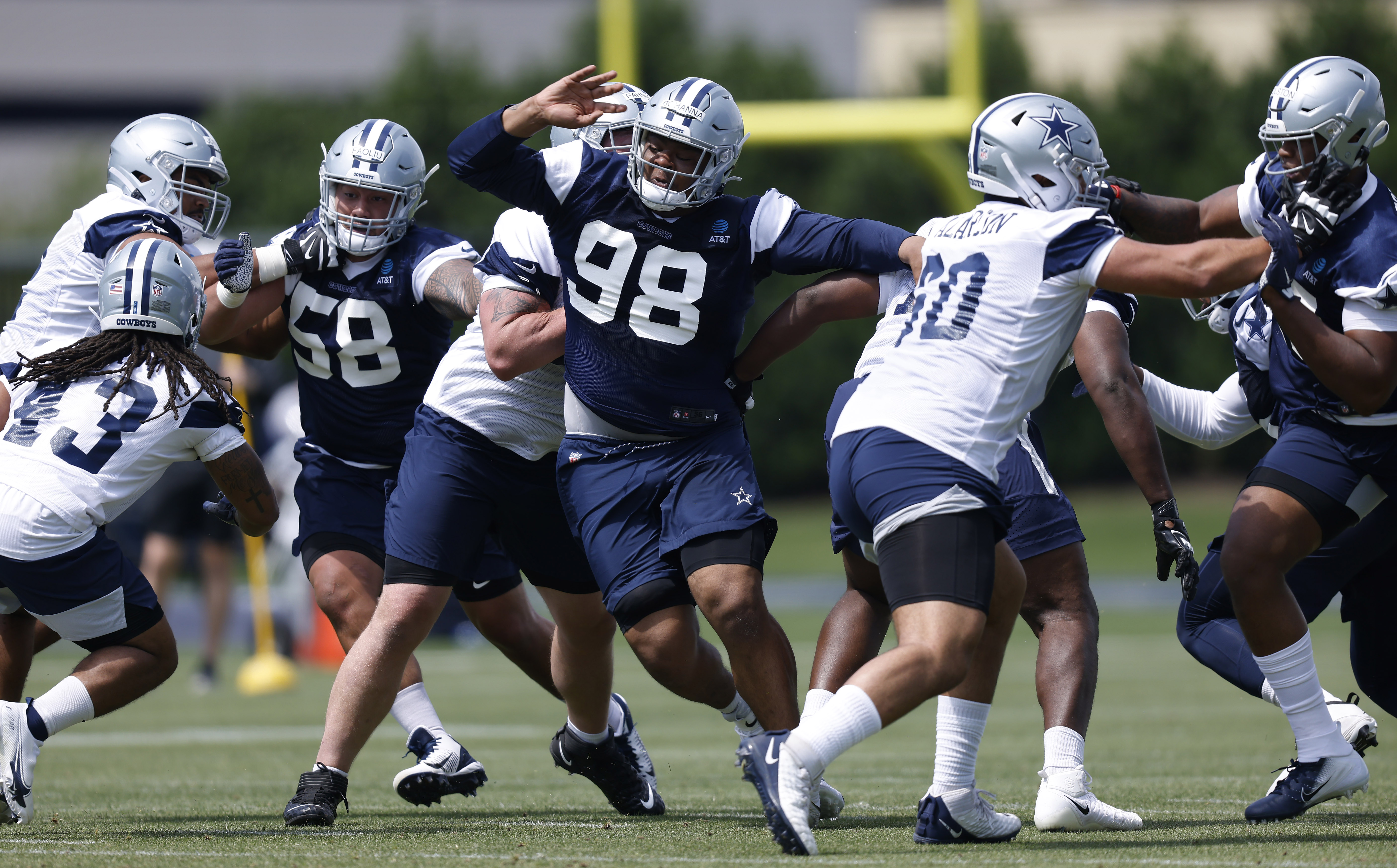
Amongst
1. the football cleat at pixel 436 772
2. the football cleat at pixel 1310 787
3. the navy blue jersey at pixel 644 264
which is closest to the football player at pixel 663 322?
the navy blue jersey at pixel 644 264

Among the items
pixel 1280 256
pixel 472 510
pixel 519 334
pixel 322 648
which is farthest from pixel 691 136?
pixel 322 648

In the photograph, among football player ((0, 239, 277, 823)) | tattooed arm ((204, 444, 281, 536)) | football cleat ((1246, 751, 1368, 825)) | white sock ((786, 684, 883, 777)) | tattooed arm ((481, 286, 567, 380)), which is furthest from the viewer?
tattooed arm ((204, 444, 281, 536))

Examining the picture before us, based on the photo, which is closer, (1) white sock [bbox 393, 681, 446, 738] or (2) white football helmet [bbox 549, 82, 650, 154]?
(2) white football helmet [bbox 549, 82, 650, 154]

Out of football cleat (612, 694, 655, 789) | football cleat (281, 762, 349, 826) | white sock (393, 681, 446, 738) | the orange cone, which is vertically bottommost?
the orange cone

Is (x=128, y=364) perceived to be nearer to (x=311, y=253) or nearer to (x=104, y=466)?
(x=104, y=466)

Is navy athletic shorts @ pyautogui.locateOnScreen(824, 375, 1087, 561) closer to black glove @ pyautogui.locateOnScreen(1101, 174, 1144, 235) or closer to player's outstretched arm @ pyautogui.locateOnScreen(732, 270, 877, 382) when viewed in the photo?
player's outstretched arm @ pyautogui.locateOnScreen(732, 270, 877, 382)

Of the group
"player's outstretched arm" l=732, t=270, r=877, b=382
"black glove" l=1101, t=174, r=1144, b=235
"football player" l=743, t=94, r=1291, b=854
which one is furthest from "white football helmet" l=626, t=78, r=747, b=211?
"black glove" l=1101, t=174, r=1144, b=235

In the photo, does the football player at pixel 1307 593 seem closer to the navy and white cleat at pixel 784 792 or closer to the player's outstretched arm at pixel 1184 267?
the player's outstretched arm at pixel 1184 267

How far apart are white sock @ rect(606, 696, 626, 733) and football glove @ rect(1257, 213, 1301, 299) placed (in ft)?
8.49

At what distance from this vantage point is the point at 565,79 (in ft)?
16.0

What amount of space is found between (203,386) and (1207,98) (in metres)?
25.3

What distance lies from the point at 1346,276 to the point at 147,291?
347 cm

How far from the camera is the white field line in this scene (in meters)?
8.03

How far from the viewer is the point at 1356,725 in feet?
17.1
